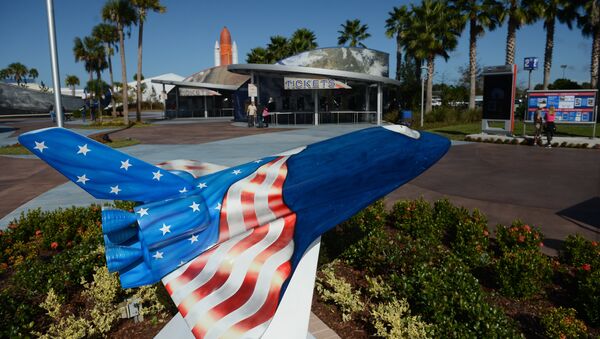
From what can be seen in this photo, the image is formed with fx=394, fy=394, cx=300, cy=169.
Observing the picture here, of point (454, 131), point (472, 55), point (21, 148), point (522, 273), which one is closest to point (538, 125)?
point (454, 131)

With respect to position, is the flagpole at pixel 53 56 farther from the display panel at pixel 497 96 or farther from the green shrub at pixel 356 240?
the display panel at pixel 497 96

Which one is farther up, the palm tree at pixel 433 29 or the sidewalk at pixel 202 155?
the palm tree at pixel 433 29

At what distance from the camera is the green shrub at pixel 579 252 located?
18.4 ft

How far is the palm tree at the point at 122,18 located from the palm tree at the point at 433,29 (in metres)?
26.1

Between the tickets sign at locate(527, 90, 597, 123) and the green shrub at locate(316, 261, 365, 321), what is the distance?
19087 millimetres

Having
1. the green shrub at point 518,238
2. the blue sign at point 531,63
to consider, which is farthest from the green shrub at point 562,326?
the blue sign at point 531,63

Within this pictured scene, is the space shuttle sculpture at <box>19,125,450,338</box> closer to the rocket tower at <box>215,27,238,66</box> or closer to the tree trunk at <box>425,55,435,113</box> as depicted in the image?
the tree trunk at <box>425,55,435,113</box>

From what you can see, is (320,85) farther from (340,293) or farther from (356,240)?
(340,293)

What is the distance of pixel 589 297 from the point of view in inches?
181

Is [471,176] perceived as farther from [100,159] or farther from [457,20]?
[457,20]

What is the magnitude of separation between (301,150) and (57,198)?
9828mm

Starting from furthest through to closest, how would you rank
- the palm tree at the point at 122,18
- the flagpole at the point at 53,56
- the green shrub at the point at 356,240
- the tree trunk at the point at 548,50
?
the tree trunk at the point at 548,50
the palm tree at the point at 122,18
the flagpole at the point at 53,56
the green shrub at the point at 356,240

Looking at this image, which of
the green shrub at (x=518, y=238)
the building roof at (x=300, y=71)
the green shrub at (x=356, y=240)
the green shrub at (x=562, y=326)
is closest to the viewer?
the green shrub at (x=562, y=326)

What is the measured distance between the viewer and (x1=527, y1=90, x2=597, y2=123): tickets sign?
66.1 ft
